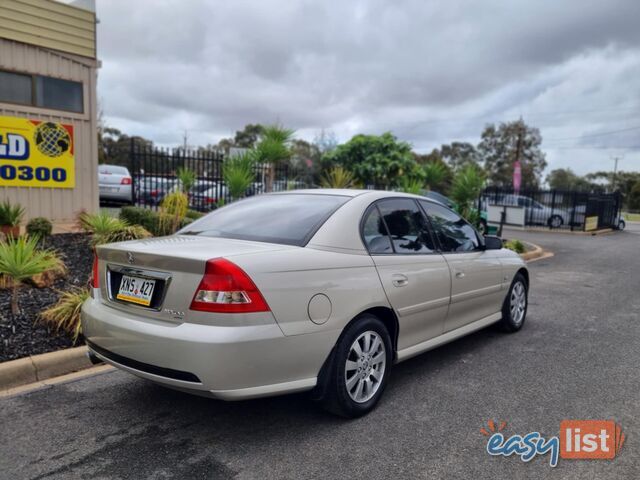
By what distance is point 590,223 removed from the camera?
70.6 ft

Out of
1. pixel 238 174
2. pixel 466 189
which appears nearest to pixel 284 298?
pixel 238 174

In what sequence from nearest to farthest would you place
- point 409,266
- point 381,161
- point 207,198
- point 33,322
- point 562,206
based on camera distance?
point 409,266, point 33,322, point 207,198, point 381,161, point 562,206

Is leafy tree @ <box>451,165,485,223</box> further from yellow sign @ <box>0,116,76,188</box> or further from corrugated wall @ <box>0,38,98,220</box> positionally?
yellow sign @ <box>0,116,76,188</box>

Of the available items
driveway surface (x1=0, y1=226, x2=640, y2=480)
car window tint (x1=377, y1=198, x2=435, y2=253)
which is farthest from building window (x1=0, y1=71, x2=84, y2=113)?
car window tint (x1=377, y1=198, x2=435, y2=253)

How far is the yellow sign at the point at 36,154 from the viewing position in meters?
9.23

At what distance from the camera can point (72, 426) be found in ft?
10.6

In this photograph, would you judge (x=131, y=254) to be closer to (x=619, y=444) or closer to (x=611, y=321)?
(x=619, y=444)

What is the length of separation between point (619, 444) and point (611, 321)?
3570 mm

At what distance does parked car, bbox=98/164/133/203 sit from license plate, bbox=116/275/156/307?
13540 millimetres

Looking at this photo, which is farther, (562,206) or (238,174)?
(562,206)

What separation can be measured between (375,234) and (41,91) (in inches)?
341

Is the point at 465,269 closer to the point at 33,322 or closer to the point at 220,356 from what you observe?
the point at 220,356

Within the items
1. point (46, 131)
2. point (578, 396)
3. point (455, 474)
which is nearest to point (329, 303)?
point (455, 474)

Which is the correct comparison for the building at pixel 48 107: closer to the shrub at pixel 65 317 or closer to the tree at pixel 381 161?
the shrub at pixel 65 317
